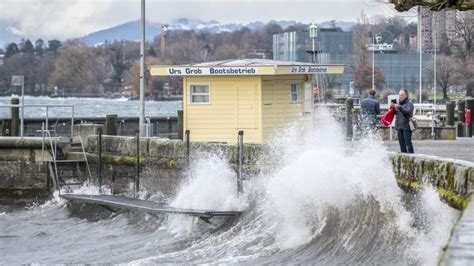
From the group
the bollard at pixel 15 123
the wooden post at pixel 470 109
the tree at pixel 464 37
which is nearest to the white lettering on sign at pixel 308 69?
the bollard at pixel 15 123

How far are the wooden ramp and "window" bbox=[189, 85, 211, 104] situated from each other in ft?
15.8

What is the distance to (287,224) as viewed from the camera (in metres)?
18.5

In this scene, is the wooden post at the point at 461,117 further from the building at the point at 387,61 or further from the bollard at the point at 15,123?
the building at the point at 387,61

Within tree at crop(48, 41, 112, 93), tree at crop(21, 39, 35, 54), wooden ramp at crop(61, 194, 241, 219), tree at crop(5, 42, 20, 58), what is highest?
tree at crop(21, 39, 35, 54)

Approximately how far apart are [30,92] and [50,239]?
113346 mm

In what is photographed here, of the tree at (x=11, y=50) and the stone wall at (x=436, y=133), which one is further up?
the tree at (x=11, y=50)

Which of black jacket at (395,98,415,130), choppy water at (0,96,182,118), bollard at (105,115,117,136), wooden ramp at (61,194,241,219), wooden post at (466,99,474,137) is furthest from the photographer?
choppy water at (0,96,182,118)

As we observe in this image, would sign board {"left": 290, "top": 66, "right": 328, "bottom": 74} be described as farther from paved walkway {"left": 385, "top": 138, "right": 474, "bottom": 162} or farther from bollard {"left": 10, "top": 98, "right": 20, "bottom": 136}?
bollard {"left": 10, "top": 98, "right": 20, "bottom": 136}

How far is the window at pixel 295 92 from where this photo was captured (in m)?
30.2

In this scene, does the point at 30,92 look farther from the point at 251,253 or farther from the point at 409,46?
the point at 251,253

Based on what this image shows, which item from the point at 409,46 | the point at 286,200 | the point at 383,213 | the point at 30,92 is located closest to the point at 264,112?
the point at 286,200

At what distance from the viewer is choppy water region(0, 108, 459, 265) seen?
15.0 metres

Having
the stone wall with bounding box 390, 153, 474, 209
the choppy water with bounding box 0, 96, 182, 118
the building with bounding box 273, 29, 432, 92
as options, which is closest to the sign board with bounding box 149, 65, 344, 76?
the stone wall with bounding box 390, 153, 474, 209

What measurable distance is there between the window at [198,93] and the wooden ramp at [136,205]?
4823 mm
